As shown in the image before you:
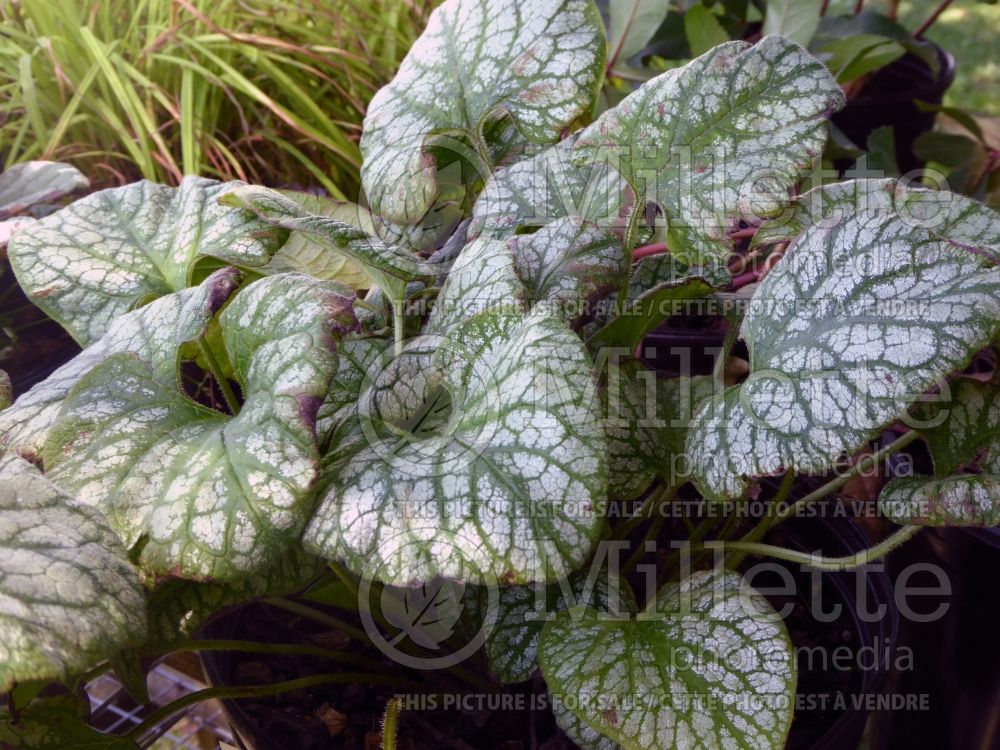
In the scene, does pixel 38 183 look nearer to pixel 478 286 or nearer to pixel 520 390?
pixel 478 286

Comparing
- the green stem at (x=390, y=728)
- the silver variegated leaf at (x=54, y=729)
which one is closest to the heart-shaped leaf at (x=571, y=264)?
the green stem at (x=390, y=728)

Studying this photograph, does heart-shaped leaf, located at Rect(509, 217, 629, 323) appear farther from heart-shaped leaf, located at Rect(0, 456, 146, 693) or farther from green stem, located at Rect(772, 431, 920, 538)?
heart-shaped leaf, located at Rect(0, 456, 146, 693)

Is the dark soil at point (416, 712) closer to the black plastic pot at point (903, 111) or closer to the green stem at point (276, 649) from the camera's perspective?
the green stem at point (276, 649)

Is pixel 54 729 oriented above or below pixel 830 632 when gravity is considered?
above

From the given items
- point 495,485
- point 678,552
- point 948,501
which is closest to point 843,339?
point 948,501

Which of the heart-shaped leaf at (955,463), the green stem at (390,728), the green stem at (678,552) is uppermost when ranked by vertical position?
the heart-shaped leaf at (955,463)
